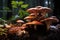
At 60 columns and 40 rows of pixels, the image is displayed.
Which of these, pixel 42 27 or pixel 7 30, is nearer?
pixel 42 27

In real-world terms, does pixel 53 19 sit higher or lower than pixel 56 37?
higher

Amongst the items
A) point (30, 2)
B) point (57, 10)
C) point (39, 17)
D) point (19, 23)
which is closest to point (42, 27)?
point (39, 17)

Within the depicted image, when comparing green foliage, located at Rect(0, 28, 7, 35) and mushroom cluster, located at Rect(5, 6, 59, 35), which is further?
green foliage, located at Rect(0, 28, 7, 35)

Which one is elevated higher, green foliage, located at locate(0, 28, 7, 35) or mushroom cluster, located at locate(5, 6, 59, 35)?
mushroom cluster, located at locate(5, 6, 59, 35)

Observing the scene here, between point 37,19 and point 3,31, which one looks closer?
point 37,19

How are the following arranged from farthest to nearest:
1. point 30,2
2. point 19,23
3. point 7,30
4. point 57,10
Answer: point 30,2 < point 57,10 < point 19,23 < point 7,30

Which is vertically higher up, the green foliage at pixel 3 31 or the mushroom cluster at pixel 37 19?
Result: the mushroom cluster at pixel 37 19

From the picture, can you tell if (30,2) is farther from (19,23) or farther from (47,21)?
(47,21)

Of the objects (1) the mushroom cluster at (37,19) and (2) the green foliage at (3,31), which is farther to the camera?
(2) the green foliage at (3,31)

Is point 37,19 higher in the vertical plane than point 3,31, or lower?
higher

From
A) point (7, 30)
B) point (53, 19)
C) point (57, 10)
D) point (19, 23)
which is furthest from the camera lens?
point (57, 10)
